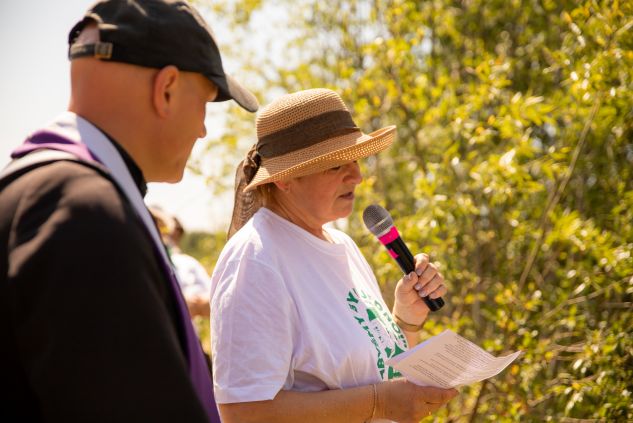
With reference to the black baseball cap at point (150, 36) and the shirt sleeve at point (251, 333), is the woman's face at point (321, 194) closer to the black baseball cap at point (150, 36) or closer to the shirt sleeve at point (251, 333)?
the shirt sleeve at point (251, 333)

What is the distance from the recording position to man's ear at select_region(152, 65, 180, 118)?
151 centimetres

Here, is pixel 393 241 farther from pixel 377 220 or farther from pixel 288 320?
pixel 288 320

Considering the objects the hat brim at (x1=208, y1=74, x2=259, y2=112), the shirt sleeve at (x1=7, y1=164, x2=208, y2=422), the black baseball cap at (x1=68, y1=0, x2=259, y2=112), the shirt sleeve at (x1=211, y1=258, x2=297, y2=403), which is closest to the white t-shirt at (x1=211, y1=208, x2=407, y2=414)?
the shirt sleeve at (x1=211, y1=258, x2=297, y2=403)

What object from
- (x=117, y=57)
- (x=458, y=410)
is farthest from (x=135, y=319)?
(x=458, y=410)

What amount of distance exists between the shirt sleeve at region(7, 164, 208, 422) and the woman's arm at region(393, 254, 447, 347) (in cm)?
165

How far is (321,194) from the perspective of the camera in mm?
2783

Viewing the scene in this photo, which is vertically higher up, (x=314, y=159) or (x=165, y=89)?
(x=165, y=89)

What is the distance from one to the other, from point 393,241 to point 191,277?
2932 mm

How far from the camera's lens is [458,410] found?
5035 mm

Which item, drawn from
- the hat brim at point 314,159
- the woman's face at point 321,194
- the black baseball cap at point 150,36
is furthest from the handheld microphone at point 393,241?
the black baseball cap at point 150,36

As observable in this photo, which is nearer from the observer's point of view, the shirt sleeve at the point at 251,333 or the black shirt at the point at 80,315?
the black shirt at the point at 80,315

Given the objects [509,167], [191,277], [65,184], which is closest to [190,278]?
[191,277]

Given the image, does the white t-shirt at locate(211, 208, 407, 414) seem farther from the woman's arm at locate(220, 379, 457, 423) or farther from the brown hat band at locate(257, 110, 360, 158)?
the brown hat band at locate(257, 110, 360, 158)

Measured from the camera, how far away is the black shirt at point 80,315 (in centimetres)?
118
